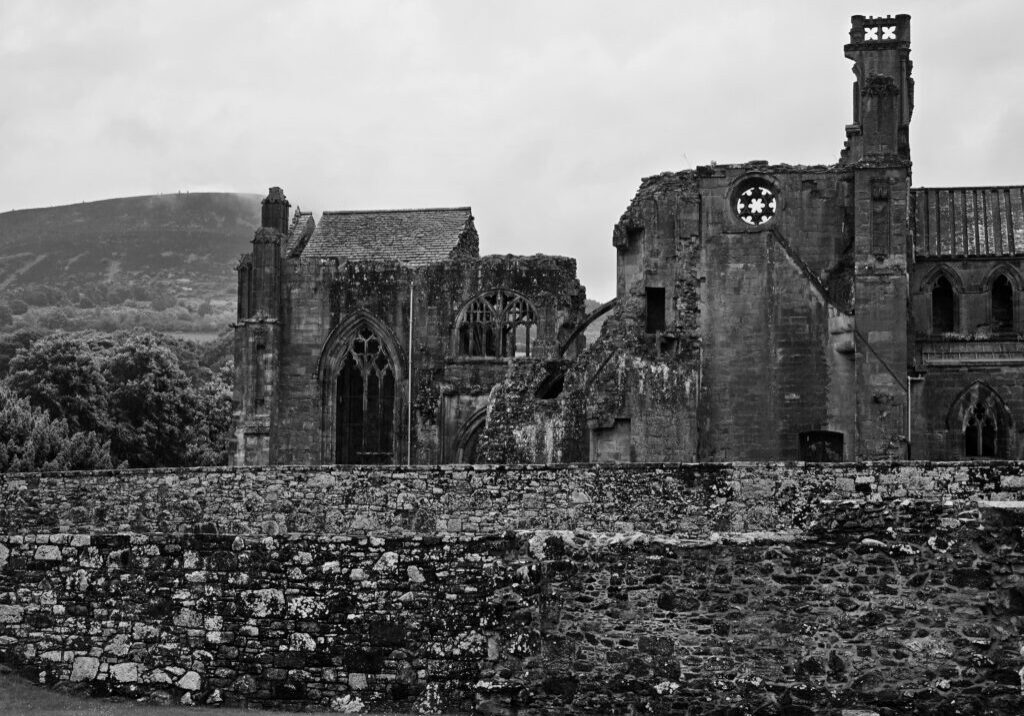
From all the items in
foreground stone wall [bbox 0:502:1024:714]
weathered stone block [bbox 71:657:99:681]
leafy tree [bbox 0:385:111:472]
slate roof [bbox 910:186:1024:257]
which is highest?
slate roof [bbox 910:186:1024:257]

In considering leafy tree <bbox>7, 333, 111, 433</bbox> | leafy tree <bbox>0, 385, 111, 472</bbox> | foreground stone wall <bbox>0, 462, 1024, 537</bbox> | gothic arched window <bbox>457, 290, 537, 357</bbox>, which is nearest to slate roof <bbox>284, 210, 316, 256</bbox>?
gothic arched window <bbox>457, 290, 537, 357</bbox>

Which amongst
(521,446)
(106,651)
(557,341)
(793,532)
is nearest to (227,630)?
(106,651)

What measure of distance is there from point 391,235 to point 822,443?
1998 centimetres

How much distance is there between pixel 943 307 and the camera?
4919cm

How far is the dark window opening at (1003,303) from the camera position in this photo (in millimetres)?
48688

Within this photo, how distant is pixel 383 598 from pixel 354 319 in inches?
1411

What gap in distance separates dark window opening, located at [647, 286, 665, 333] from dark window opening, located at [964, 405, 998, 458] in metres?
9.89

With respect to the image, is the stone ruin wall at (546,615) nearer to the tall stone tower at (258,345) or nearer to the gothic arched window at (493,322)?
the gothic arched window at (493,322)

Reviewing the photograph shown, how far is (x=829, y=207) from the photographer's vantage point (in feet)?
138

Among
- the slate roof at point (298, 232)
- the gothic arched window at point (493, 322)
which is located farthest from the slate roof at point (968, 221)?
the slate roof at point (298, 232)

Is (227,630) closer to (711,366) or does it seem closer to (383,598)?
(383,598)

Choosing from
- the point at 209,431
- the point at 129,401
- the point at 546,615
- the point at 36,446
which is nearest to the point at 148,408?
the point at 129,401

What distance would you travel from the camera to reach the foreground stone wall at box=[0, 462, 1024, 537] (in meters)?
23.4

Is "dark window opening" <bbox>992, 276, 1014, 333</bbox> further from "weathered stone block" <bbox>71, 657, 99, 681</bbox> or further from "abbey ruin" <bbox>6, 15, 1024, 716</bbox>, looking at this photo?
"weathered stone block" <bbox>71, 657, 99, 681</bbox>
